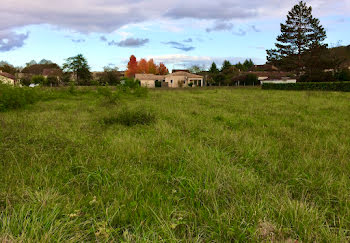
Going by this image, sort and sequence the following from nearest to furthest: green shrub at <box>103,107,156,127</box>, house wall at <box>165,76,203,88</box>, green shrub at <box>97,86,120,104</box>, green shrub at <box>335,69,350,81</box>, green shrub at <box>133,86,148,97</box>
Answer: green shrub at <box>103,107,156,127</box> → green shrub at <box>97,86,120,104</box> → green shrub at <box>133,86,148,97</box> → green shrub at <box>335,69,350,81</box> → house wall at <box>165,76,203,88</box>

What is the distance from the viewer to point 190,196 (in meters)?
2.37

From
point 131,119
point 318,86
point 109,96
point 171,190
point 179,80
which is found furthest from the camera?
point 179,80

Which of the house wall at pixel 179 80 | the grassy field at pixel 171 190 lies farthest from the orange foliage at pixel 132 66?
the grassy field at pixel 171 190

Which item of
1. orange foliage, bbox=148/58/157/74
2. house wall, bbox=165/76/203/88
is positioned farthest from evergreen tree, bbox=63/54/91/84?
orange foliage, bbox=148/58/157/74

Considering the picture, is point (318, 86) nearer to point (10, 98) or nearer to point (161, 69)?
point (10, 98)

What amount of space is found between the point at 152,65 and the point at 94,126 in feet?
252

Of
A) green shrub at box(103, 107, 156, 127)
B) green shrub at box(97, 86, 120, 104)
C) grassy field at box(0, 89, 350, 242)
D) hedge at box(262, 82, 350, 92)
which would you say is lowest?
grassy field at box(0, 89, 350, 242)

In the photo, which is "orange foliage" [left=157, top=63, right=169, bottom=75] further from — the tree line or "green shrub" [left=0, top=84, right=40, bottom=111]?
"green shrub" [left=0, top=84, right=40, bottom=111]

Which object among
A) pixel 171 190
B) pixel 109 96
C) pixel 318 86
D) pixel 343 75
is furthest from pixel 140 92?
pixel 343 75

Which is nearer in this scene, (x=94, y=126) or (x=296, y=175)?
(x=296, y=175)

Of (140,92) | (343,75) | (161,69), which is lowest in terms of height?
(140,92)

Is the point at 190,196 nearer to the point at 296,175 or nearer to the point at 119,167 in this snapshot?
the point at 119,167

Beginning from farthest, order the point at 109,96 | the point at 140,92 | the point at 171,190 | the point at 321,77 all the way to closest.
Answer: the point at 321,77, the point at 140,92, the point at 109,96, the point at 171,190

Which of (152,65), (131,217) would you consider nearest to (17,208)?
(131,217)
